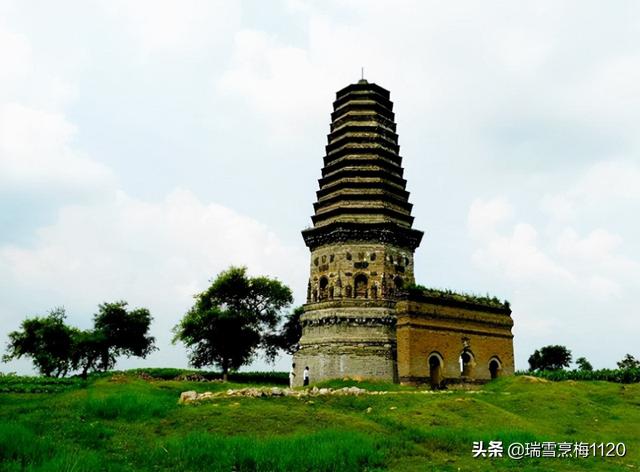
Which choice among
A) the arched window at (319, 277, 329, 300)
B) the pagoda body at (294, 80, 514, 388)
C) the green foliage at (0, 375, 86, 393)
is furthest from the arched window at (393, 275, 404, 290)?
the green foliage at (0, 375, 86, 393)

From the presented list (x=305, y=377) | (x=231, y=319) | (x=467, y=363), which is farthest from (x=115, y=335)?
(x=467, y=363)

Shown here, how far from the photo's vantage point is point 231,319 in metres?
40.5

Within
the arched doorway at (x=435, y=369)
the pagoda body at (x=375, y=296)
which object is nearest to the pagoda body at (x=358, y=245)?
the pagoda body at (x=375, y=296)

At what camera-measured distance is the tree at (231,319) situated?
41.2 meters

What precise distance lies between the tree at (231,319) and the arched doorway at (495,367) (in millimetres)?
17740

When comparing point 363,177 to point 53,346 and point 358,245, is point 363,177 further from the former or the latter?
point 53,346

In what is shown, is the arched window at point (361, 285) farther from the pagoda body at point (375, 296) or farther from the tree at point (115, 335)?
the tree at point (115, 335)

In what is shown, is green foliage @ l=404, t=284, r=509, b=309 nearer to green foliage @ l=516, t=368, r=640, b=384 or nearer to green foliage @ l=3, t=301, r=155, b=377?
green foliage @ l=516, t=368, r=640, b=384

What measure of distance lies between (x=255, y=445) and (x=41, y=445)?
374 cm

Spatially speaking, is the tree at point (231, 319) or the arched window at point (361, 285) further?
the tree at point (231, 319)

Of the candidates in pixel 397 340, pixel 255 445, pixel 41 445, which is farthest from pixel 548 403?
pixel 41 445

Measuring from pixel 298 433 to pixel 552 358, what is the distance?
5140cm

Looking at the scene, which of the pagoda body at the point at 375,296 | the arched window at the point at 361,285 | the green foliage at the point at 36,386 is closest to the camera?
the green foliage at the point at 36,386

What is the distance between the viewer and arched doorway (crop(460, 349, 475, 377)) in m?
31.3
